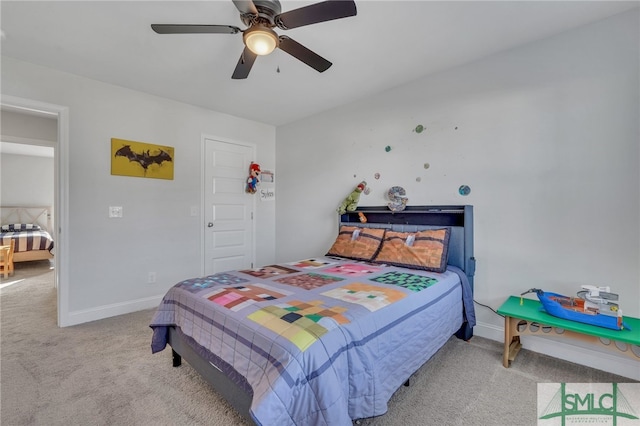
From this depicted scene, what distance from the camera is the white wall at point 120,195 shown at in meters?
2.80

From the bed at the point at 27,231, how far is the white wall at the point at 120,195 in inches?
147

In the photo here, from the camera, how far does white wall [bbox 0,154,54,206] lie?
639cm

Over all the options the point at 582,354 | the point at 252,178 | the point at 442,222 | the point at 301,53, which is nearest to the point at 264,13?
the point at 301,53

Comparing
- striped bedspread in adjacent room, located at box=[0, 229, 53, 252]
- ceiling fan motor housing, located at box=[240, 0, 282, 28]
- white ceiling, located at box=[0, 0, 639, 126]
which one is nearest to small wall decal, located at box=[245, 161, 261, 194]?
white ceiling, located at box=[0, 0, 639, 126]

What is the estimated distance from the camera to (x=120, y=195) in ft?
10.2

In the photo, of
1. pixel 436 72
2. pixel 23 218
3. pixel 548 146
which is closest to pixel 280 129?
pixel 436 72

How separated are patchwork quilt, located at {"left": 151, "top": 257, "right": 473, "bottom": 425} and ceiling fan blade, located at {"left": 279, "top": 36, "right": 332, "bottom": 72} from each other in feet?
5.03

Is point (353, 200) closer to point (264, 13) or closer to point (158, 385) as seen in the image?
point (264, 13)

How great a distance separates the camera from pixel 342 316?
1.34 m

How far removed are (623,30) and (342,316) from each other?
2.75 metres

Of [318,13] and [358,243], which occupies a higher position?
[318,13]

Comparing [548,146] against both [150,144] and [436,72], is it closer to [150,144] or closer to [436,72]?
[436,72]

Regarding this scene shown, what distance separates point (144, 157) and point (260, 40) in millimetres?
2341

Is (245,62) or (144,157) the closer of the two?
(245,62)
